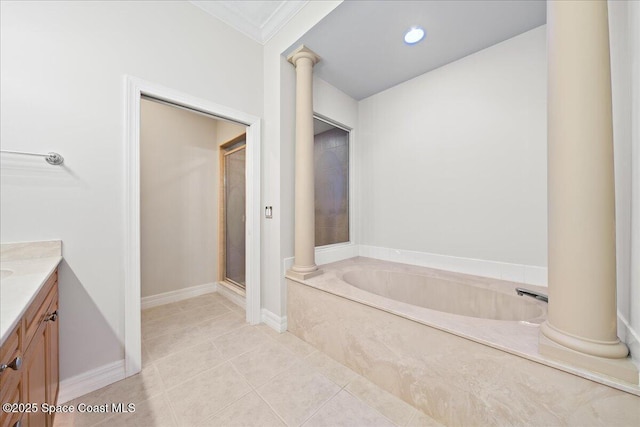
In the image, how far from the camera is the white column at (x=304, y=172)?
2.02 meters

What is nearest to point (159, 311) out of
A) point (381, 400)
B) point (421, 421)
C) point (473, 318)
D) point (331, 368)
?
point (331, 368)

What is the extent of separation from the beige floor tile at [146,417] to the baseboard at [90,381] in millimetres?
311

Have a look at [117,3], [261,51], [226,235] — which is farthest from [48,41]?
[226,235]

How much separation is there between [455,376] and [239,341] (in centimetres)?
155

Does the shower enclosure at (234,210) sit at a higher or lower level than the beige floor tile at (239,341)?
higher

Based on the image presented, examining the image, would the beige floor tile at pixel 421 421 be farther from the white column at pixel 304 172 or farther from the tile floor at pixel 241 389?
the white column at pixel 304 172

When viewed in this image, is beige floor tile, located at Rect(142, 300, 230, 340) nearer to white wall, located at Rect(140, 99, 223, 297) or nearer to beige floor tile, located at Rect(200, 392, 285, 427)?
white wall, located at Rect(140, 99, 223, 297)

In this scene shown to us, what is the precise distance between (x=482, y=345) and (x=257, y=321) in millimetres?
1789

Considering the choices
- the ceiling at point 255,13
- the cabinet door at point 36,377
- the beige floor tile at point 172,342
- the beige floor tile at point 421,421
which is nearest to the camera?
the cabinet door at point 36,377

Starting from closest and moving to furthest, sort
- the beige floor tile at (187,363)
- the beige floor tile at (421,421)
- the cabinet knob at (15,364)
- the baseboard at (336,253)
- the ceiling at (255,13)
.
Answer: the cabinet knob at (15,364) → the beige floor tile at (421,421) → the beige floor tile at (187,363) → the ceiling at (255,13) → the baseboard at (336,253)

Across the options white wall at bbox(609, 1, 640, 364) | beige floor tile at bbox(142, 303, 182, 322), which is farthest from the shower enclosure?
white wall at bbox(609, 1, 640, 364)

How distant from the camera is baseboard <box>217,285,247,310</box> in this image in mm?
2578

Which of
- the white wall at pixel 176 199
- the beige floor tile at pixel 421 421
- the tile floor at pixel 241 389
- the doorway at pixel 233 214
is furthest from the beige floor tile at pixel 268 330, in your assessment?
the white wall at pixel 176 199

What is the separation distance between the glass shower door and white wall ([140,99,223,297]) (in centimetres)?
16
